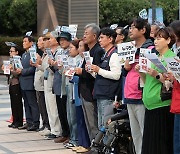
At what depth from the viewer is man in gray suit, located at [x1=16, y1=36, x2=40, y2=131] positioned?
1073cm

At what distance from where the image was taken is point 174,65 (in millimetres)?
5516

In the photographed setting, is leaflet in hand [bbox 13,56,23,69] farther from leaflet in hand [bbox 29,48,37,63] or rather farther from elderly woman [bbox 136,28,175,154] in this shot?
elderly woman [bbox 136,28,175,154]

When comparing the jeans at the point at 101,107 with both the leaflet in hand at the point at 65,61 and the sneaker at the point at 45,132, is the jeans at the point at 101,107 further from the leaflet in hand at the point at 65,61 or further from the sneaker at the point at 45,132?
the sneaker at the point at 45,132

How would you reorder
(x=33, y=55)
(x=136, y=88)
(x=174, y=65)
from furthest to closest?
1. (x=33, y=55)
2. (x=136, y=88)
3. (x=174, y=65)

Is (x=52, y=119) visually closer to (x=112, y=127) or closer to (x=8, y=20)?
(x=112, y=127)

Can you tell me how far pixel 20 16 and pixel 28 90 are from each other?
22.4 m

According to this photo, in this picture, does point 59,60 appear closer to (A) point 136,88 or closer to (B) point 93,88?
(B) point 93,88

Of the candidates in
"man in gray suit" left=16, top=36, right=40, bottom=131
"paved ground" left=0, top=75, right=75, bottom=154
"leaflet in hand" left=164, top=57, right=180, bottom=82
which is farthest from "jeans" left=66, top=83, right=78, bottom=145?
"leaflet in hand" left=164, top=57, right=180, bottom=82

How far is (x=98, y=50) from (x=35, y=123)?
3462 mm

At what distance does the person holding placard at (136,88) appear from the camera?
6.73 meters

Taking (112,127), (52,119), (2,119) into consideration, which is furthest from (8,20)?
(112,127)

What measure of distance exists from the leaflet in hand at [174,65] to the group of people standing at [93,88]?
0.14 meters

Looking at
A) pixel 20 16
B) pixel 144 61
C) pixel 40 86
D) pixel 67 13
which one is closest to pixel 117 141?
pixel 144 61

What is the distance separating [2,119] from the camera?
12.9 metres
